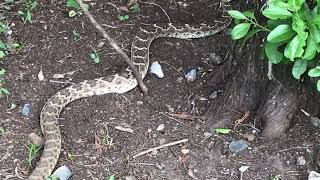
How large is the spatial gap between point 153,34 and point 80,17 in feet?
2.81

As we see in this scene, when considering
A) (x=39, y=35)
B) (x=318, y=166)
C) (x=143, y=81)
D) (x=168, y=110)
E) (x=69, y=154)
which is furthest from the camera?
(x=39, y=35)

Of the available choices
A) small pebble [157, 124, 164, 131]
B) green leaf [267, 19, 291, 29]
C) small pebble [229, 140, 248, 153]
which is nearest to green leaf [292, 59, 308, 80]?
green leaf [267, 19, 291, 29]

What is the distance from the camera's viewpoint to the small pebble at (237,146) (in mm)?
4605

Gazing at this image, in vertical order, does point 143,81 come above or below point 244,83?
below

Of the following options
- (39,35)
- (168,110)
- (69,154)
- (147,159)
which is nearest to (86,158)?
(69,154)

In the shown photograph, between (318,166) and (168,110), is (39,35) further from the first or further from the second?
(318,166)

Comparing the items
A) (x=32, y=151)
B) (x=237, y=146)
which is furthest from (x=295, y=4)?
(x=32, y=151)

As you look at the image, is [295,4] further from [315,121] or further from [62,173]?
[62,173]

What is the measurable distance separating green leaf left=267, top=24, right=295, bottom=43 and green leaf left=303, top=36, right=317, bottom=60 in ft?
0.39

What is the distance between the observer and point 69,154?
15.3 ft

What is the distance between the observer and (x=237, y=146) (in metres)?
4.62

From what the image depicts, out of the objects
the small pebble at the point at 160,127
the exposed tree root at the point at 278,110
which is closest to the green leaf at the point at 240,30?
the exposed tree root at the point at 278,110

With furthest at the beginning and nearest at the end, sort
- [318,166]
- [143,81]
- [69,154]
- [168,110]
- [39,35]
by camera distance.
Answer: [39,35], [143,81], [168,110], [69,154], [318,166]

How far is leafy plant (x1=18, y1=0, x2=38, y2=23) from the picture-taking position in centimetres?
609
